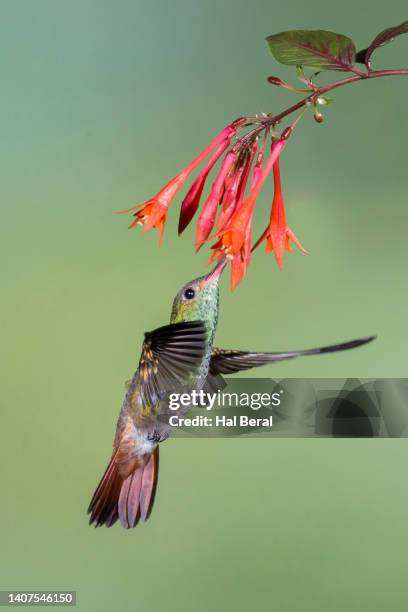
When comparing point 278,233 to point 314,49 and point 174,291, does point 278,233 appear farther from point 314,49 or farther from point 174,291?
point 174,291

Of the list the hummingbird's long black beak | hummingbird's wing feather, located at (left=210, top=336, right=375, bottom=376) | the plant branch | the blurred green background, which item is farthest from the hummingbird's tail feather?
the blurred green background

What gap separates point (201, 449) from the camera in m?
1.47

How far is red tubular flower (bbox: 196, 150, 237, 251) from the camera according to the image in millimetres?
666

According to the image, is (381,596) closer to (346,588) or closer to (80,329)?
(346,588)

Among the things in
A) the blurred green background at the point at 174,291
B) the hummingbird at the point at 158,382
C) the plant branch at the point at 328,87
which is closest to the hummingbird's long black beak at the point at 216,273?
the hummingbird at the point at 158,382

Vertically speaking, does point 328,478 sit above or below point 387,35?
below

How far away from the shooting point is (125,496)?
79 centimetres

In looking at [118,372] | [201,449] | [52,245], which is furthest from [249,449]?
[52,245]

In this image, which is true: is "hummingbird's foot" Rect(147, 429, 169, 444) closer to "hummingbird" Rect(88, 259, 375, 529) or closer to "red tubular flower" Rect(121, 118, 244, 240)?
"hummingbird" Rect(88, 259, 375, 529)

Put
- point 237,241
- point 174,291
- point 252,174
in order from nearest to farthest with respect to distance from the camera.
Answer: point 237,241 < point 252,174 < point 174,291

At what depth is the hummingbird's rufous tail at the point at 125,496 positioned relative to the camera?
0.79 m

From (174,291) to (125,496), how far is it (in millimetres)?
721

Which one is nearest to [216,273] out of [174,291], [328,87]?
[328,87]

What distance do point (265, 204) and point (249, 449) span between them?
49cm
